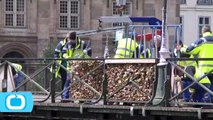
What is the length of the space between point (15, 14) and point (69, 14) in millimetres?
3814

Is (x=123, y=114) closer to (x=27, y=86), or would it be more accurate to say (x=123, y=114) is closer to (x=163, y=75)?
(x=163, y=75)

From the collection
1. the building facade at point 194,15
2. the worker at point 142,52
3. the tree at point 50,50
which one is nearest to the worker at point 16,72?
the worker at point 142,52

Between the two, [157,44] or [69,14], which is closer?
[157,44]

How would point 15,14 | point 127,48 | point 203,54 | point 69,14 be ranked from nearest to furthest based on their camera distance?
point 203,54 < point 127,48 < point 15,14 < point 69,14

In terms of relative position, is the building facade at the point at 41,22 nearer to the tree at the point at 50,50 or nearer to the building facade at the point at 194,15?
the tree at the point at 50,50

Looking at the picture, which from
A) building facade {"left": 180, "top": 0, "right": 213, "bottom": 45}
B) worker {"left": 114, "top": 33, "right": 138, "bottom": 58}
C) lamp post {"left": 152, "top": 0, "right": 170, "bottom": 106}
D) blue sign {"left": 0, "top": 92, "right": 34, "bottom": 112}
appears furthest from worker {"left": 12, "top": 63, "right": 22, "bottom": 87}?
building facade {"left": 180, "top": 0, "right": 213, "bottom": 45}

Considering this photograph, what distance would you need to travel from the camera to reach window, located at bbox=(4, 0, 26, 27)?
50.6 metres

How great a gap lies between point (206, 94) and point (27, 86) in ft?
17.3

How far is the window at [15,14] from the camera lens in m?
50.6

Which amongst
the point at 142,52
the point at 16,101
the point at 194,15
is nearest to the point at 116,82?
the point at 16,101

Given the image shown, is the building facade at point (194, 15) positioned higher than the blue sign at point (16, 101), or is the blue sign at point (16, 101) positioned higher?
the building facade at point (194, 15)

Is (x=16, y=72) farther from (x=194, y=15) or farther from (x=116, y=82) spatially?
(x=194, y=15)

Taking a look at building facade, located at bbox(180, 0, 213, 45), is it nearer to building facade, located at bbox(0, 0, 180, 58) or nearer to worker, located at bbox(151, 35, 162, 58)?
building facade, located at bbox(0, 0, 180, 58)

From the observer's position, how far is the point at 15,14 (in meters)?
50.7
